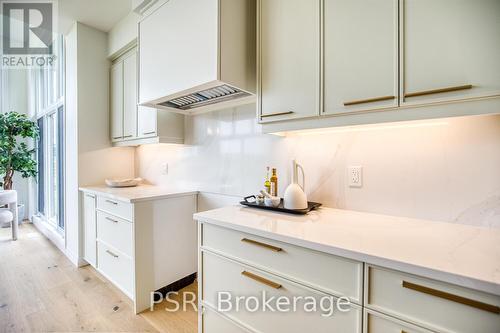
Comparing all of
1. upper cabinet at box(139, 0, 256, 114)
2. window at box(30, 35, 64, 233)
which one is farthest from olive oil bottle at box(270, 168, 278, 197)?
window at box(30, 35, 64, 233)

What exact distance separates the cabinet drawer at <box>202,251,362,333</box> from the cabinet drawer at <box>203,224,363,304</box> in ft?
0.12

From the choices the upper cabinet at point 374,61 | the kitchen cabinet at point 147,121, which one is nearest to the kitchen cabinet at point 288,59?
A: the upper cabinet at point 374,61

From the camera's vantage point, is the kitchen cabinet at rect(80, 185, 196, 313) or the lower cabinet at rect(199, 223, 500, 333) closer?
the lower cabinet at rect(199, 223, 500, 333)

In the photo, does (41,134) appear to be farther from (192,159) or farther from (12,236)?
(192,159)

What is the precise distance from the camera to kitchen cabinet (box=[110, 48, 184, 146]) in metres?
2.22

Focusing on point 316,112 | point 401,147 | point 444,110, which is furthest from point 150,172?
point 444,110

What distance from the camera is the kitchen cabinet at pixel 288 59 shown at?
1.20 metres

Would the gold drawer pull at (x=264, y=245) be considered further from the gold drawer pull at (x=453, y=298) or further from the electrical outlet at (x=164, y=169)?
the electrical outlet at (x=164, y=169)

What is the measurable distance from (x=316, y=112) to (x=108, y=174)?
263 centimetres

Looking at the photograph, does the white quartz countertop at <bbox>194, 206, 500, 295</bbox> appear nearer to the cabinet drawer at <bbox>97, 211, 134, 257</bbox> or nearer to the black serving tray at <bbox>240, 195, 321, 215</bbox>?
the black serving tray at <bbox>240, 195, 321, 215</bbox>

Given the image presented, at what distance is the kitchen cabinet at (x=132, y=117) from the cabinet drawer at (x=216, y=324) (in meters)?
1.52

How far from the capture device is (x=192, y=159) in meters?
2.31

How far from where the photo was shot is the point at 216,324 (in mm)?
1272

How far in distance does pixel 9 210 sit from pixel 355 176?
478cm
